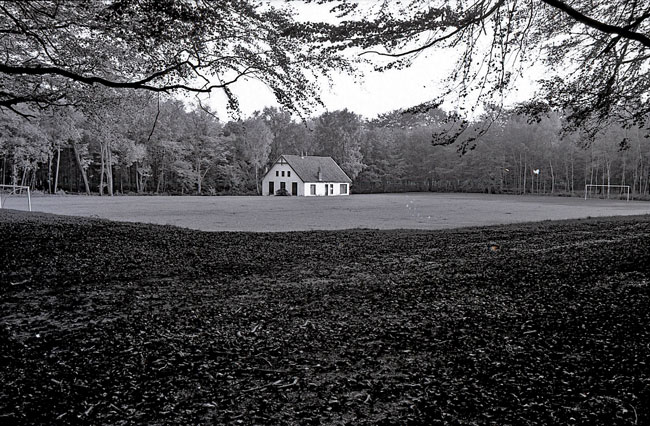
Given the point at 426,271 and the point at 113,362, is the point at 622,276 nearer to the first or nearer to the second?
the point at 426,271

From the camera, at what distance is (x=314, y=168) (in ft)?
212

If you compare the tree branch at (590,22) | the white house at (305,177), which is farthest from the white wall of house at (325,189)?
the tree branch at (590,22)

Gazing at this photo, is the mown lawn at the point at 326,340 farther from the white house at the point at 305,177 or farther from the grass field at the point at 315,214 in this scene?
the white house at the point at 305,177

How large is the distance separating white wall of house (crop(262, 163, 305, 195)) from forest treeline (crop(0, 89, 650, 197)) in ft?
13.7

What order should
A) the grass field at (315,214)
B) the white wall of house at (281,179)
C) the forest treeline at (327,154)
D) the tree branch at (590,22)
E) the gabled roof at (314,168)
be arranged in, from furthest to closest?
1. the gabled roof at (314,168)
2. the white wall of house at (281,179)
3. the forest treeline at (327,154)
4. the grass field at (315,214)
5. the tree branch at (590,22)

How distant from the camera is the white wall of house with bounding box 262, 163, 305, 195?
203 feet

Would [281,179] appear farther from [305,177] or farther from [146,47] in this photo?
[146,47]

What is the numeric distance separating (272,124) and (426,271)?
74215 millimetres

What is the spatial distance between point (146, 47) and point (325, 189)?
186 ft

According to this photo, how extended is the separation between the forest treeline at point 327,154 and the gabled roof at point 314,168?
6.55 metres

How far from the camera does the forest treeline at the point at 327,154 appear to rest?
5128 cm

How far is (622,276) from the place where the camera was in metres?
5.21

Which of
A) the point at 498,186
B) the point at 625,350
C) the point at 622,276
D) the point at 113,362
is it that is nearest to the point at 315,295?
the point at 113,362

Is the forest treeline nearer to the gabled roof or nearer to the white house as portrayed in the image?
the white house
